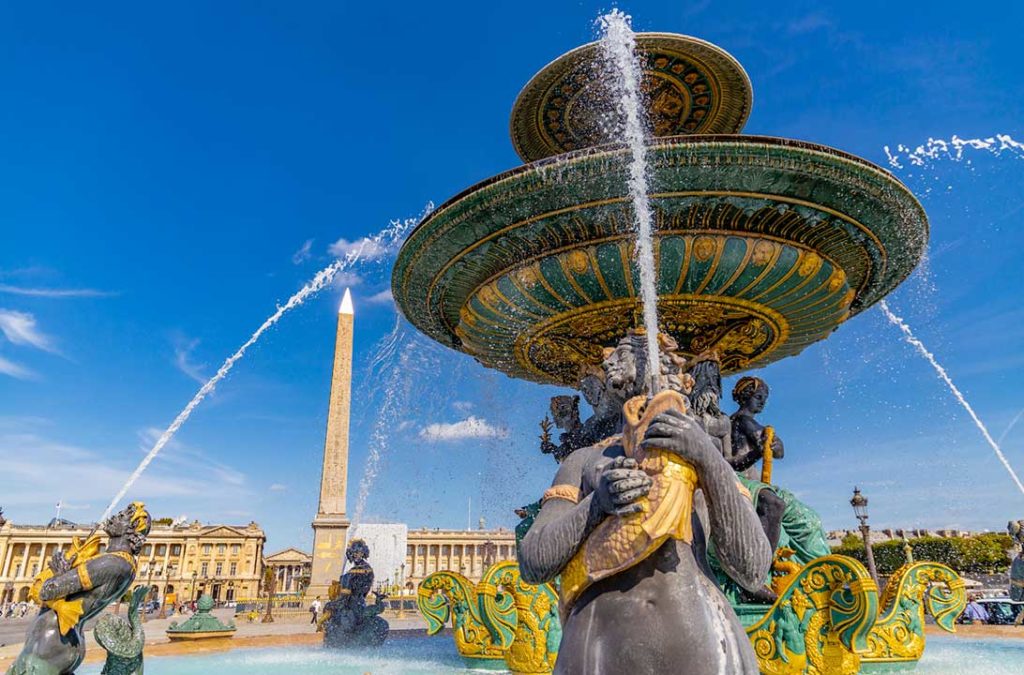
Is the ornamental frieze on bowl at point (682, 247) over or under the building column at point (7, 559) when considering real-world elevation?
under

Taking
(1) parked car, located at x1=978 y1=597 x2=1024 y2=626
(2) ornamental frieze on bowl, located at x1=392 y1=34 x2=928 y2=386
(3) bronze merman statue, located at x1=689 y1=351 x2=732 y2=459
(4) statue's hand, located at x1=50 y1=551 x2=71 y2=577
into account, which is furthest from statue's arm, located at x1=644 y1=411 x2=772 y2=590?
(1) parked car, located at x1=978 y1=597 x2=1024 y2=626

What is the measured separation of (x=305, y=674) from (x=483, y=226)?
16.1 ft

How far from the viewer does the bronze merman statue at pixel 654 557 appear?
6.17ft

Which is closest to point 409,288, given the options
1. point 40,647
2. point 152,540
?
point 40,647

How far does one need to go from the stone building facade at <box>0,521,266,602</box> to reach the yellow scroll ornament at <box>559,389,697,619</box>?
100 metres

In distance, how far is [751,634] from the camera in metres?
5.21

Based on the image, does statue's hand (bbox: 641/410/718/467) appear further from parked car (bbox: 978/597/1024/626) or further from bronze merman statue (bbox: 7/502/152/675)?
parked car (bbox: 978/597/1024/626)

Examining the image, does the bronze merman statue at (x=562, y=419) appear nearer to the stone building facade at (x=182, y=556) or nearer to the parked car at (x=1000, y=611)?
the parked car at (x=1000, y=611)

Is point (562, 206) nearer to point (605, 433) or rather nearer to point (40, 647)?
point (605, 433)

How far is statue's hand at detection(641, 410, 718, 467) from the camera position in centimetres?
189

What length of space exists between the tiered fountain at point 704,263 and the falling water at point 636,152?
153 mm

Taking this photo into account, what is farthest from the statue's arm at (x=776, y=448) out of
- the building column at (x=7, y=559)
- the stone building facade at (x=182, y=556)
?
the building column at (x=7, y=559)

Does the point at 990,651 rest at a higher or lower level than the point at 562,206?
lower

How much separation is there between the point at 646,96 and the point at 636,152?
12.7 ft
